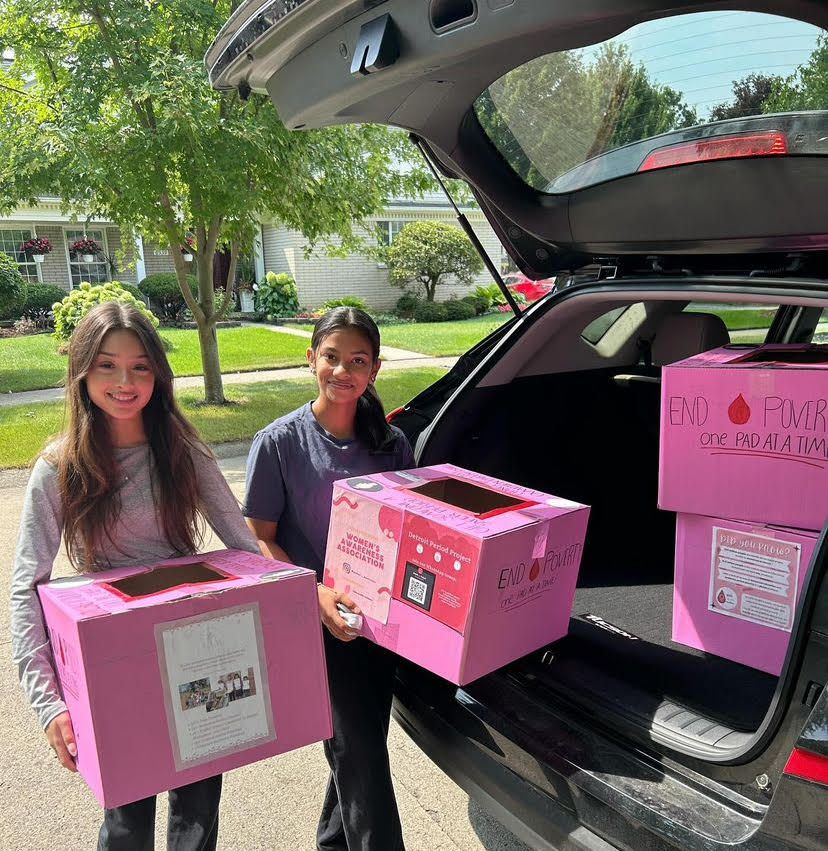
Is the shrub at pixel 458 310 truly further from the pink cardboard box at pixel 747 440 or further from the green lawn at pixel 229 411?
the pink cardboard box at pixel 747 440

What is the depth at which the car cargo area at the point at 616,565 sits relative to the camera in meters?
1.97

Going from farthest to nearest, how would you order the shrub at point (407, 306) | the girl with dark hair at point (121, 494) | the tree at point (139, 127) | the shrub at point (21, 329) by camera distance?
the shrub at point (407, 306) → the shrub at point (21, 329) → the tree at point (139, 127) → the girl with dark hair at point (121, 494)

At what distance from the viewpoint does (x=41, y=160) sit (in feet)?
20.8

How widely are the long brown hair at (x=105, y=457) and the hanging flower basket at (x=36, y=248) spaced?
2020cm

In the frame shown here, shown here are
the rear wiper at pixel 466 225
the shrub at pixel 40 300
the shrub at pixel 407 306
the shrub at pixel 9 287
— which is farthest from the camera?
the shrub at pixel 407 306

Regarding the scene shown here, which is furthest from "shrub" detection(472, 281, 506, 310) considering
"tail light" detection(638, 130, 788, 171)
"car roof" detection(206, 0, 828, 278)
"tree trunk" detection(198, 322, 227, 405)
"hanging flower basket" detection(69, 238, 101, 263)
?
"tail light" detection(638, 130, 788, 171)

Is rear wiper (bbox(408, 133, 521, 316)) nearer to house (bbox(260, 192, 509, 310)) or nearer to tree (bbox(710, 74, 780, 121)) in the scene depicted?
tree (bbox(710, 74, 780, 121))

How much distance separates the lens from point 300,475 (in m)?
2.06

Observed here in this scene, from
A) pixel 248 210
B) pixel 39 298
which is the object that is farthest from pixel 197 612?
pixel 39 298

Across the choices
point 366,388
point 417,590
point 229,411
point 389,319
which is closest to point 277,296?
point 389,319

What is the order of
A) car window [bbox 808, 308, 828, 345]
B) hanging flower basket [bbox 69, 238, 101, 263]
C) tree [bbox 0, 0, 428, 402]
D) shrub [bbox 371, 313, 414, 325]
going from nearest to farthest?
car window [bbox 808, 308, 828, 345]
tree [bbox 0, 0, 428, 402]
shrub [bbox 371, 313, 414, 325]
hanging flower basket [bbox 69, 238, 101, 263]

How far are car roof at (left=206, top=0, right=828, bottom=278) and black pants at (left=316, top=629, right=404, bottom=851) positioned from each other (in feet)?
4.55

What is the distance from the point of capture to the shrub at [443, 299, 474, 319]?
1870cm

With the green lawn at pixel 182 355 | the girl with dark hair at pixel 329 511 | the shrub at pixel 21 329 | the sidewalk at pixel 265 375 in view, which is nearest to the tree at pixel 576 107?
the girl with dark hair at pixel 329 511
